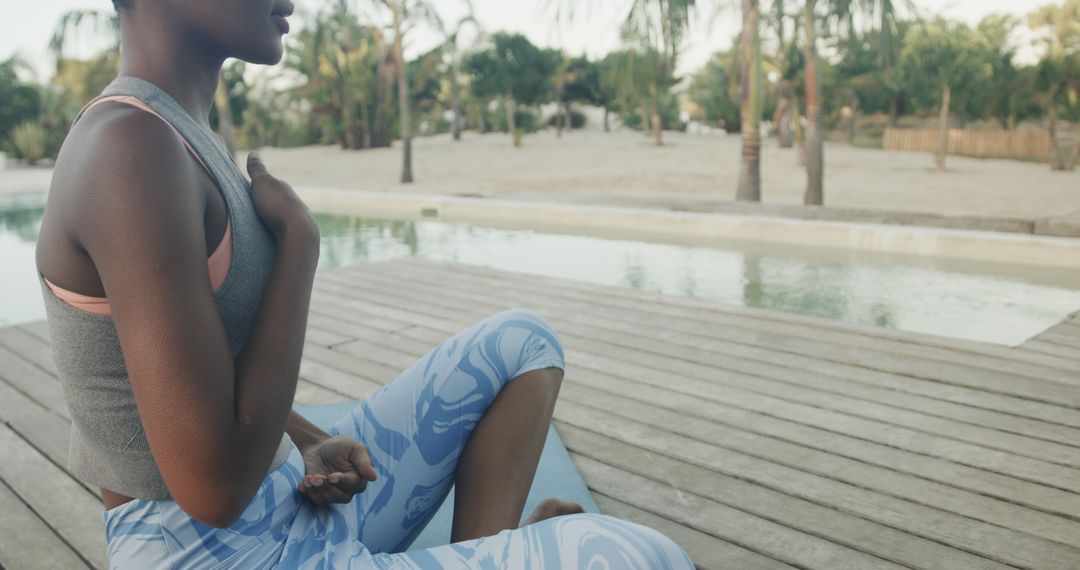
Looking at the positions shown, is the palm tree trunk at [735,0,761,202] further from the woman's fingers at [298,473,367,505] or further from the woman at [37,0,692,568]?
the woman's fingers at [298,473,367,505]

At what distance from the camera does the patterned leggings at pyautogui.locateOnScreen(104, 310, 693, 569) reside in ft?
3.32

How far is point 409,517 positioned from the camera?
4.55 ft

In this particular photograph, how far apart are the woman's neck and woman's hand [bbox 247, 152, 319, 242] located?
0.12 meters

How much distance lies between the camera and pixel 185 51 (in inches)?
41.9

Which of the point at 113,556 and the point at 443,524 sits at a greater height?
the point at 113,556

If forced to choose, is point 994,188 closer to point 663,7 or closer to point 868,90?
point 663,7

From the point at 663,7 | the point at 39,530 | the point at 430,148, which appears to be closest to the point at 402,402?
the point at 39,530

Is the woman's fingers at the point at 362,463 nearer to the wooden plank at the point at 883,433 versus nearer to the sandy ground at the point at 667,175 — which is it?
the wooden plank at the point at 883,433

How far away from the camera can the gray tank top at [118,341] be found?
0.96 m

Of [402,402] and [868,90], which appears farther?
[868,90]

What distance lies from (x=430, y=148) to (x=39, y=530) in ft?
74.8

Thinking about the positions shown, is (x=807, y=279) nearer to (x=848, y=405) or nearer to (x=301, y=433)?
(x=848, y=405)

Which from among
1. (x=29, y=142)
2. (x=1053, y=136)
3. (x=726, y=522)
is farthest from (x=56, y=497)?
(x=29, y=142)

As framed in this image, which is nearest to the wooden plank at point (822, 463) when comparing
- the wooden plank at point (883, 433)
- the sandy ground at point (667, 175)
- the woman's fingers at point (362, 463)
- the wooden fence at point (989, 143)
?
the wooden plank at point (883, 433)
